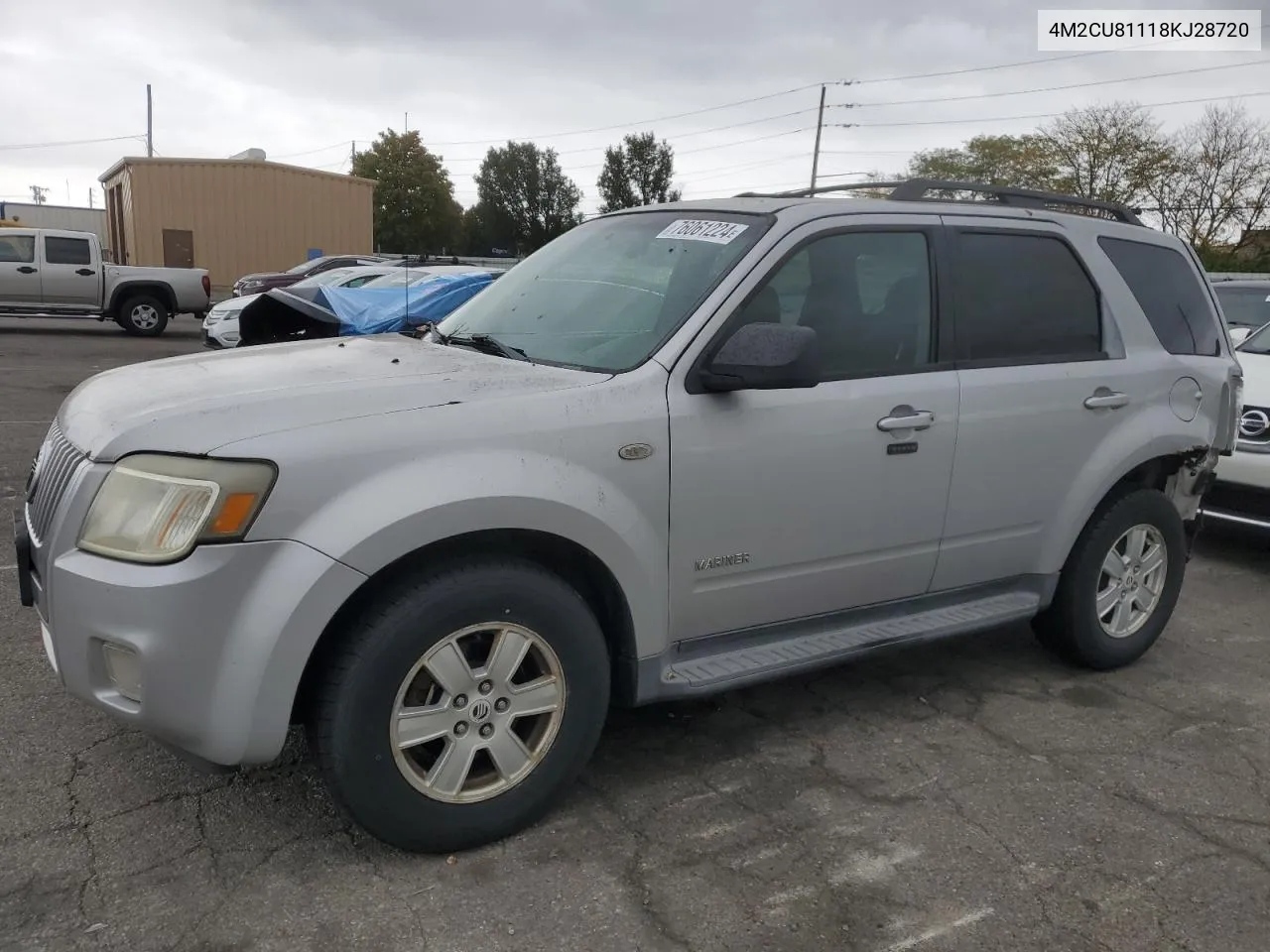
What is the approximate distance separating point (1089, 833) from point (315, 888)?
7.05 feet

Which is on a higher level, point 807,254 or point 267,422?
point 807,254

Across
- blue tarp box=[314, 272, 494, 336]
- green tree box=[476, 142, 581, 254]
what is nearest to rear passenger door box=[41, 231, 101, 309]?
blue tarp box=[314, 272, 494, 336]

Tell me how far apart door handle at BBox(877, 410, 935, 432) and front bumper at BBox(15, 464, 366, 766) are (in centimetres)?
176

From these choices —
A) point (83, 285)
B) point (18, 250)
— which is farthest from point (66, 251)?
point (18, 250)

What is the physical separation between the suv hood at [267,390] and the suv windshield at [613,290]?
0.18 m

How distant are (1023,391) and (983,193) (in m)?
0.86

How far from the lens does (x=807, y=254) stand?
343 cm

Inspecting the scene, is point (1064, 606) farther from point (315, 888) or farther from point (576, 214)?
point (576, 214)

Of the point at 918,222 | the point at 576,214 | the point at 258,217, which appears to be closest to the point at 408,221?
the point at 576,214

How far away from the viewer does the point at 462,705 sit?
2.75m

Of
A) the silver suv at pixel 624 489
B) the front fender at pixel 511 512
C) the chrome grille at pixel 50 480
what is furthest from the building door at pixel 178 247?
the front fender at pixel 511 512

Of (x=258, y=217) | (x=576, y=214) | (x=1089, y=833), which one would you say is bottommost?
(x=1089, y=833)

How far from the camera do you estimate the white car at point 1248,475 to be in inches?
227

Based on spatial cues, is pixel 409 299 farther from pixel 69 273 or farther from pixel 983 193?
pixel 69 273
